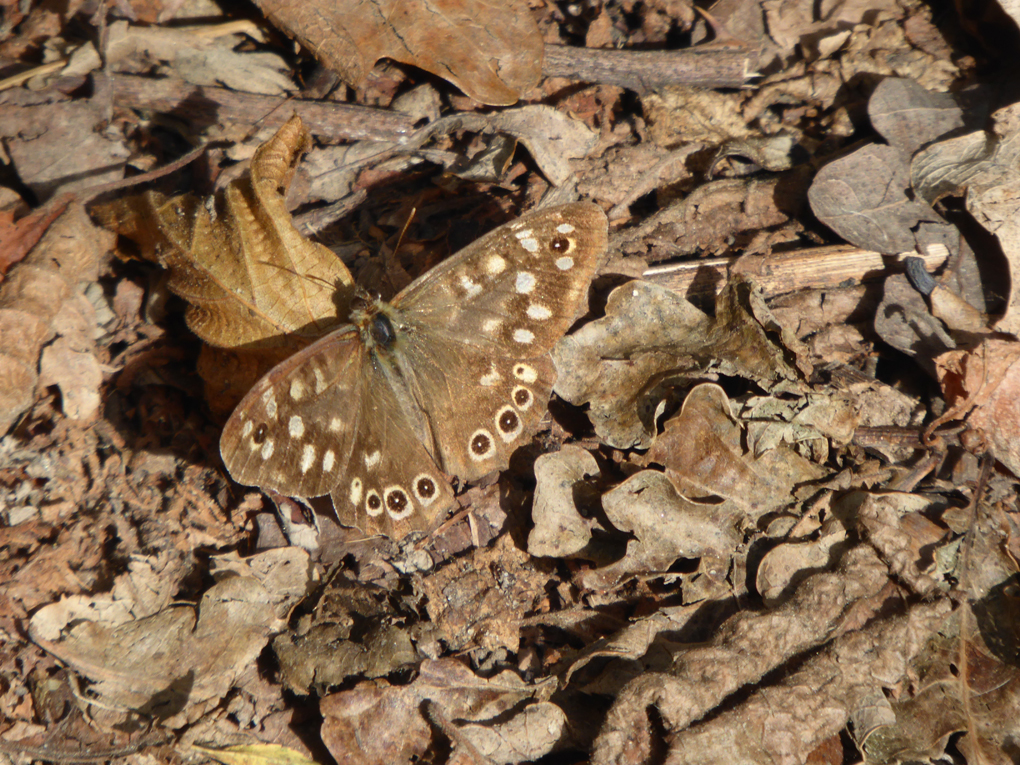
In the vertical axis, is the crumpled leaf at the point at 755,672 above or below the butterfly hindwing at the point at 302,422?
below

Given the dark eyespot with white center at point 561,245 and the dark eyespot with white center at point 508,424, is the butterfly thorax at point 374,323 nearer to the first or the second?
the dark eyespot with white center at point 508,424

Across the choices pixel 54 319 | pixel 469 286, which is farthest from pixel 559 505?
pixel 54 319

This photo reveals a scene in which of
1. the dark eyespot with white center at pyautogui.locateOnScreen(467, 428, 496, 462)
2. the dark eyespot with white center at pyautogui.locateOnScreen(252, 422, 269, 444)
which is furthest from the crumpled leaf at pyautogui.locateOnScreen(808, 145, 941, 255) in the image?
the dark eyespot with white center at pyautogui.locateOnScreen(252, 422, 269, 444)

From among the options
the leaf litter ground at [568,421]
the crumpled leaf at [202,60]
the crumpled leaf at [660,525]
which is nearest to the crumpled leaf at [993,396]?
the leaf litter ground at [568,421]

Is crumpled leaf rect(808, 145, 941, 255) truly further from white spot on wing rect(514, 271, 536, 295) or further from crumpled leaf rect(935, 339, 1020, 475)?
white spot on wing rect(514, 271, 536, 295)

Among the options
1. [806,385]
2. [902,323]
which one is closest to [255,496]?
[806,385]

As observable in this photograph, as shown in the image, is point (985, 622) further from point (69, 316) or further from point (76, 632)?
point (69, 316)
